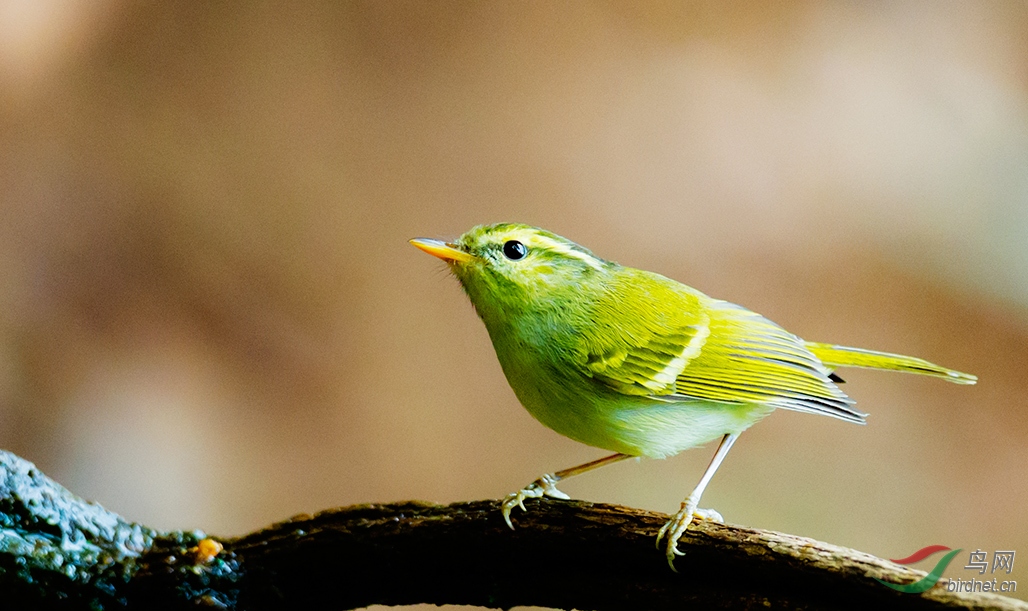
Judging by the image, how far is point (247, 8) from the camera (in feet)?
15.7

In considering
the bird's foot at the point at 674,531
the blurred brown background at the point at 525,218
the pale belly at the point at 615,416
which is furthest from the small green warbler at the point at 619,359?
the blurred brown background at the point at 525,218

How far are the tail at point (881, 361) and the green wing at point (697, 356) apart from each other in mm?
97

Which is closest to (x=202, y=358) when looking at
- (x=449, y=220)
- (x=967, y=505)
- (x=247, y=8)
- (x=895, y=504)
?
(x=449, y=220)

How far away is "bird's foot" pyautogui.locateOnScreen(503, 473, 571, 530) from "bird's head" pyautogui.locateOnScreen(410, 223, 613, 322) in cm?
56

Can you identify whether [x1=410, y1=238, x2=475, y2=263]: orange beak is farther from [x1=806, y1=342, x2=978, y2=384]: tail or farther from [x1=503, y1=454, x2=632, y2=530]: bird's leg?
[x1=806, y1=342, x2=978, y2=384]: tail

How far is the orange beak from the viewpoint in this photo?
260 centimetres

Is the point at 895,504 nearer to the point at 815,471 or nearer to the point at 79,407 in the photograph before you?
the point at 815,471

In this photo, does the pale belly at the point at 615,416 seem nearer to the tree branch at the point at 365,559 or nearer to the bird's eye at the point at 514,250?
the tree branch at the point at 365,559

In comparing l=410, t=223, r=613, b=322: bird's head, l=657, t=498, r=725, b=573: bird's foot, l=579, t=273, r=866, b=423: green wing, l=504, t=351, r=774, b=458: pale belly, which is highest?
l=410, t=223, r=613, b=322: bird's head

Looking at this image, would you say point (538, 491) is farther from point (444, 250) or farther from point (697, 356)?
point (444, 250)

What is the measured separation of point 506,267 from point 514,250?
75 millimetres

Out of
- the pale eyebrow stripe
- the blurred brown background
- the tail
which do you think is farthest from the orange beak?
the blurred brown background

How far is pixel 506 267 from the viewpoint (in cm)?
265

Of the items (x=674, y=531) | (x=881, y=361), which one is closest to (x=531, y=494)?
(x=674, y=531)
